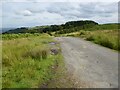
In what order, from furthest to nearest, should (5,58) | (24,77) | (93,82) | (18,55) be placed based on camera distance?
(18,55)
(5,58)
(24,77)
(93,82)

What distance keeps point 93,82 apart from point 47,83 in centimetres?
146

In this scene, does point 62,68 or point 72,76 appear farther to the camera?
point 62,68

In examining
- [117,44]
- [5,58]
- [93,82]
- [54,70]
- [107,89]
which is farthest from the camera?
[117,44]

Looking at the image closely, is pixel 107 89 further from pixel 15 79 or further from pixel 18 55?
pixel 18 55

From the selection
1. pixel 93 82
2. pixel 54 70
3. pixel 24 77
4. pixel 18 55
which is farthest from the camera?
pixel 18 55

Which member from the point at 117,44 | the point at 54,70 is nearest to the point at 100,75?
the point at 54,70

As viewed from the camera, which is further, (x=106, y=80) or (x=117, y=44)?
(x=117, y=44)

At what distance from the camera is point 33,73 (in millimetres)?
10156

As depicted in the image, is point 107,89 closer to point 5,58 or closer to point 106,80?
point 106,80

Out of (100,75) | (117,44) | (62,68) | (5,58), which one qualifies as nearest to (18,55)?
(5,58)

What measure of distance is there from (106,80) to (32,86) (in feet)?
8.08

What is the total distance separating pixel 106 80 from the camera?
30.9ft

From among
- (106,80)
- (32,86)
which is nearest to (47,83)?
(32,86)

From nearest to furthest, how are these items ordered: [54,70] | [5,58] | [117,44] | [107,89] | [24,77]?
1. [107,89]
2. [24,77]
3. [54,70]
4. [5,58]
5. [117,44]
